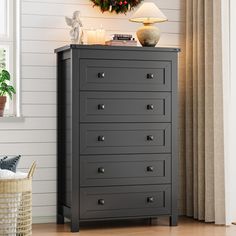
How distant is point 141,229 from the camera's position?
5.79 metres

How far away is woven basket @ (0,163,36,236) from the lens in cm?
431

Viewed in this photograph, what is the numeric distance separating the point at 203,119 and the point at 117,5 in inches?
49.1

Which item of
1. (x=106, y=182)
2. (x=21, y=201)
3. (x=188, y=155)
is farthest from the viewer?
(x=188, y=155)

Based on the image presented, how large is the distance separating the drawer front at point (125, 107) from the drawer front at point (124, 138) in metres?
0.06

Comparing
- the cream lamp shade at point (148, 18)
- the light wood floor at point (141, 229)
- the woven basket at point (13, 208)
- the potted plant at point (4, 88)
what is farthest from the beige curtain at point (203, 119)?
the woven basket at point (13, 208)

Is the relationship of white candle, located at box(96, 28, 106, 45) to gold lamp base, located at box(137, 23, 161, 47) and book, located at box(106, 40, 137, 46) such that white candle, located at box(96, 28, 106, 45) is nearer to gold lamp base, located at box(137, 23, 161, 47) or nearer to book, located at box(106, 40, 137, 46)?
book, located at box(106, 40, 137, 46)

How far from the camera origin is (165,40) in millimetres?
6410

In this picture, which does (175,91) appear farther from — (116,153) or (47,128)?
(47,128)

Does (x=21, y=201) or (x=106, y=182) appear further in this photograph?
(x=106, y=182)

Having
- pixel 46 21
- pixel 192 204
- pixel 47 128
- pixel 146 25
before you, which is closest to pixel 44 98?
pixel 47 128

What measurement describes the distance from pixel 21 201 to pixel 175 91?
2001 mm

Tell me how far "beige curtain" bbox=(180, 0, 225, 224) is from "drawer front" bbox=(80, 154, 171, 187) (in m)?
0.37

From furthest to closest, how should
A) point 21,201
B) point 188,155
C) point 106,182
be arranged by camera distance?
1. point 188,155
2. point 106,182
3. point 21,201

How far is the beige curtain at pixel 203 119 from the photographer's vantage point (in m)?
5.91
